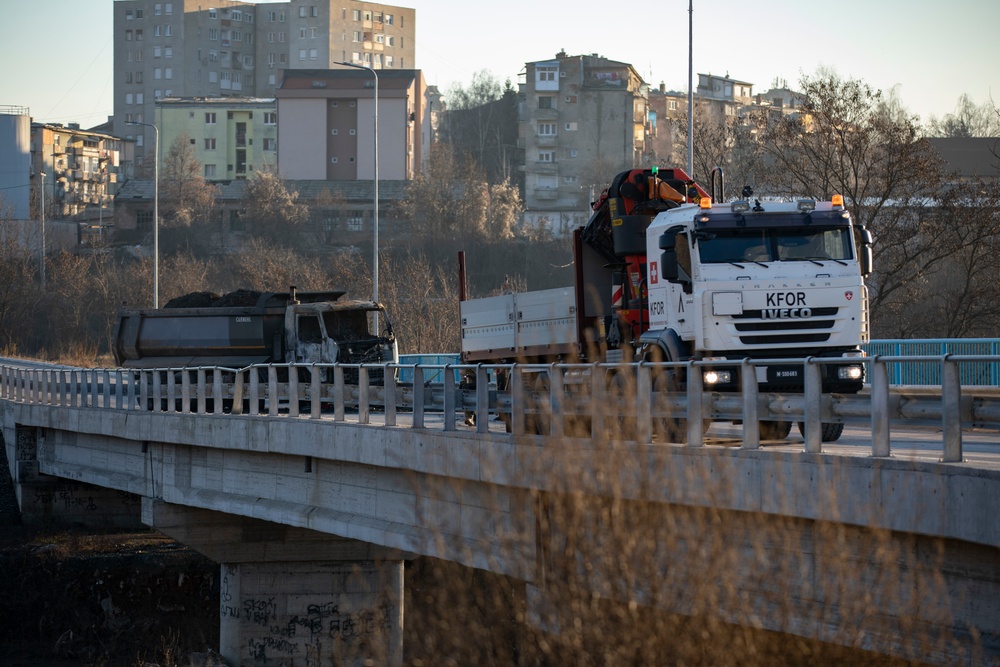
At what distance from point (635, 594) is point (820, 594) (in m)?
1.42

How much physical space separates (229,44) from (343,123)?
2273 inches

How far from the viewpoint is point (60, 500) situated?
3250 cm

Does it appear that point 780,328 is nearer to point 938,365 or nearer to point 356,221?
point 938,365

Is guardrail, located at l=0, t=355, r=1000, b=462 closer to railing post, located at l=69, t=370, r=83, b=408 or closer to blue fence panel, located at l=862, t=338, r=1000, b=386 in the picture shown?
blue fence panel, located at l=862, t=338, r=1000, b=386

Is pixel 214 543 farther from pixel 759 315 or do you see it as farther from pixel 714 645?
pixel 714 645

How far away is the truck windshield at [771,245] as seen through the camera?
14258 millimetres

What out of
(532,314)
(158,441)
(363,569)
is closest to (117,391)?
(158,441)

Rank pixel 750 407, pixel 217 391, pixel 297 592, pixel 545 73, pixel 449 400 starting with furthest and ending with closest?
1. pixel 545 73
2. pixel 217 391
3. pixel 297 592
4. pixel 449 400
5. pixel 750 407

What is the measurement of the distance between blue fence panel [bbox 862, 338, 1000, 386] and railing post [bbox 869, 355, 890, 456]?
14945 mm

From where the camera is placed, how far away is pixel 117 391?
27578 mm

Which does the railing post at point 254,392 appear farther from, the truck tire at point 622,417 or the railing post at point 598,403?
the truck tire at point 622,417

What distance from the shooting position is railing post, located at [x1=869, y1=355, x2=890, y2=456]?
32.3ft

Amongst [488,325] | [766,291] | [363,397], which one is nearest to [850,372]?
[766,291]

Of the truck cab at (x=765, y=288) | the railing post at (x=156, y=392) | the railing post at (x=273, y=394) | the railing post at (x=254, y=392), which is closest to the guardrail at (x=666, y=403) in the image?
Answer: the truck cab at (x=765, y=288)
